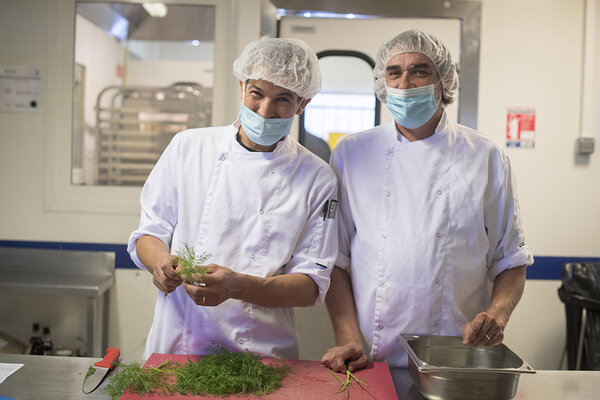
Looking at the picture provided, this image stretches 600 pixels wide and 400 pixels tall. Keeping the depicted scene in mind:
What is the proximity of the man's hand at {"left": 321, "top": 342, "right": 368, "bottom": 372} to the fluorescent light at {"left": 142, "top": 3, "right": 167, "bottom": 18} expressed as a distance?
7.83ft

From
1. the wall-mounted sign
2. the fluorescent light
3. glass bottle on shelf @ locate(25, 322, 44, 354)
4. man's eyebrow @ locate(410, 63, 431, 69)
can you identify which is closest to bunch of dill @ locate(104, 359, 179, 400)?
man's eyebrow @ locate(410, 63, 431, 69)

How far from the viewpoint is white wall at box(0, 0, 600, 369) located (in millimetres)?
3074

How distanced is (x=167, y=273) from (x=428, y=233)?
2.44 feet

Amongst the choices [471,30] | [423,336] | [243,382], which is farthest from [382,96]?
[471,30]

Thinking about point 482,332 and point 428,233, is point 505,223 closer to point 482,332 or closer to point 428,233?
point 428,233

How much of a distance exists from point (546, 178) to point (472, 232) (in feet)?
5.95

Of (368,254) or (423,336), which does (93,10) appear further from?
(423,336)

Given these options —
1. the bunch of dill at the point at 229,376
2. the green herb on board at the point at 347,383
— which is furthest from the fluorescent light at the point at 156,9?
the green herb on board at the point at 347,383

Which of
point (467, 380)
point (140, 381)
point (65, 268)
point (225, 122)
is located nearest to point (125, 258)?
point (65, 268)

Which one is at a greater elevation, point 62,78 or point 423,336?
point 62,78

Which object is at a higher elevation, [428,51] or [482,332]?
[428,51]

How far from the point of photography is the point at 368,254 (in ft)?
5.30

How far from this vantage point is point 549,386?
1398mm

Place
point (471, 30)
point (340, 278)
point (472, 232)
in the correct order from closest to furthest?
point (472, 232), point (340, 278), point (471, 30)
